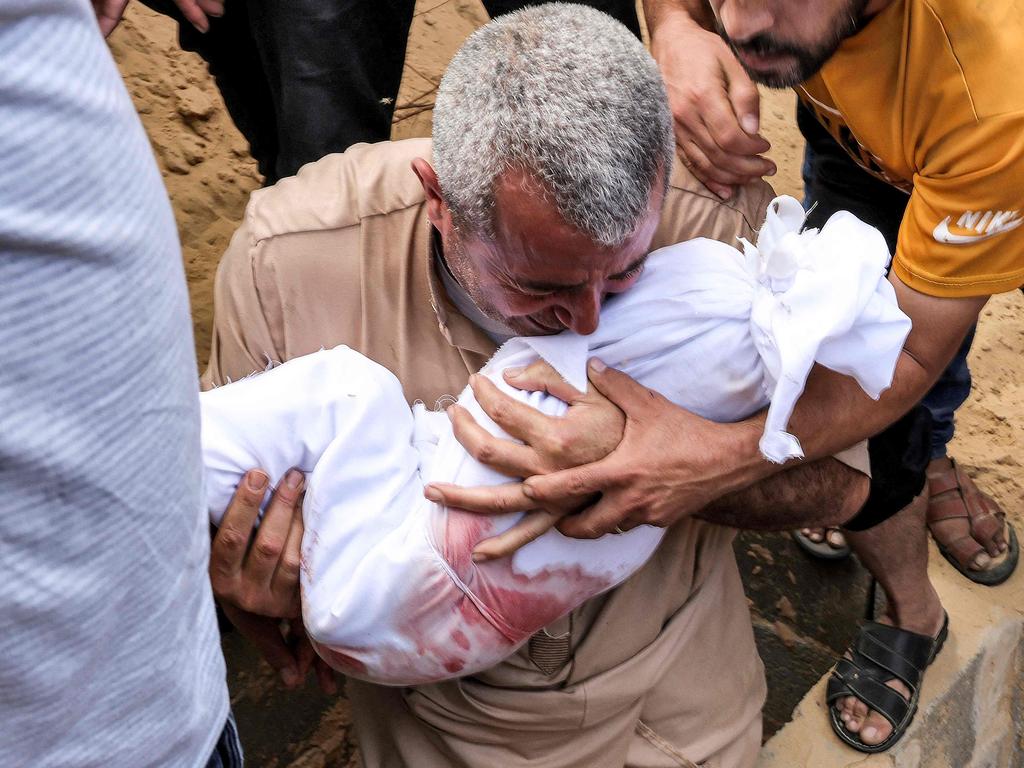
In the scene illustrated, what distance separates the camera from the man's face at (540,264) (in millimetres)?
1560

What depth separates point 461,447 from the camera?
1.67 m

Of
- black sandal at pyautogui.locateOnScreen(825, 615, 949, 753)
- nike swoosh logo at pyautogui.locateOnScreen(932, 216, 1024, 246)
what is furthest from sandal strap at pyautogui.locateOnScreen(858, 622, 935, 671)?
nike swoosh logo at pyautogui.locateOnScreen(932, 216, 1024, 246)

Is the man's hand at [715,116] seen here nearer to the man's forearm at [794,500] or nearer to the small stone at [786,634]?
the man's forearm at [794,500]

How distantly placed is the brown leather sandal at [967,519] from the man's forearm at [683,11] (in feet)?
4.54

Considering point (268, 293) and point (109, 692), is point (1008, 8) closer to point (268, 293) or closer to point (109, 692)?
point (268, 293)

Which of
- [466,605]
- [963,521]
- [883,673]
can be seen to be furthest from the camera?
[963,521]

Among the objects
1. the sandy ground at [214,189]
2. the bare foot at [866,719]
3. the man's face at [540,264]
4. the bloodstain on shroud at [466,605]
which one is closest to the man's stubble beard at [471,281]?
the man's face at [540,264]

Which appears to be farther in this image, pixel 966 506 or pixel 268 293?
pixel 966 506

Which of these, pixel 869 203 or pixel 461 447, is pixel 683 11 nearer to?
pixel 869 203

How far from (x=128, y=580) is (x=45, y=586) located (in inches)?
2.9

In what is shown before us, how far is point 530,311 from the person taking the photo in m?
1.70

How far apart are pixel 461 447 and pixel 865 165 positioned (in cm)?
122

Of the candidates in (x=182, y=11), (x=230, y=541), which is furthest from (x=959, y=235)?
(x=182, y=11)

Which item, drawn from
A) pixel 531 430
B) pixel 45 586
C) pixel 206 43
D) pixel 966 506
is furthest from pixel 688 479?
pixel 206 43
